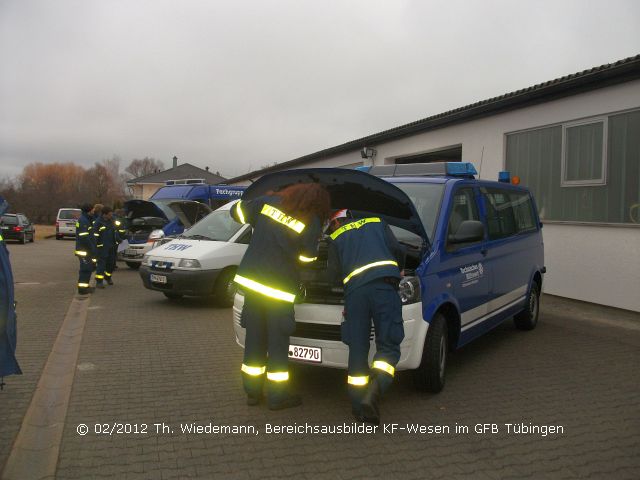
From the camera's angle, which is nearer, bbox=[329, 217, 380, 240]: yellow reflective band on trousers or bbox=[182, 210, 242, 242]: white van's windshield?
bbox=[329, 217, 380, 240]: yellow reflective band on trousers

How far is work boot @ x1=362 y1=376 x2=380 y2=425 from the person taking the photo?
3.98 metres

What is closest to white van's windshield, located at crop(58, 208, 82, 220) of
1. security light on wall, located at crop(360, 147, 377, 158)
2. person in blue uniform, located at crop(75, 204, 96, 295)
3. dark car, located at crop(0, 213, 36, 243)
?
dark car, located at crop(0, 213, 36, 243)

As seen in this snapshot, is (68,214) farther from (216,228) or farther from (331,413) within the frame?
(331,413)

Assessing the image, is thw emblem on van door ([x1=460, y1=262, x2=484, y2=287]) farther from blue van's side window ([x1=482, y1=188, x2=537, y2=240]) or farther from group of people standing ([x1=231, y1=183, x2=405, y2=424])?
group of people standing ([x1=231, y1=183, x2=405, y2=424])

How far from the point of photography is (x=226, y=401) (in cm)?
470

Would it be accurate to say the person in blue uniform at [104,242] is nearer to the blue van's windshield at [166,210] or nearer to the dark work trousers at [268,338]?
the blue van's windshield at [166,210]

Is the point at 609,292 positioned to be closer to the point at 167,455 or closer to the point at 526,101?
the point at 526,101

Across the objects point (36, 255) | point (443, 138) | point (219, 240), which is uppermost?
point (443, 138)

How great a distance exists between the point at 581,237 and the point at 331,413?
7.27 m

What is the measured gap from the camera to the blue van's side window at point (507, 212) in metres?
6.27

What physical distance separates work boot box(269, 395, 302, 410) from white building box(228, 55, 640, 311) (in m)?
6.31

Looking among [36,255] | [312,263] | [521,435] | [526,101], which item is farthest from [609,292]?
[36,255]

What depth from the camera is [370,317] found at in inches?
165

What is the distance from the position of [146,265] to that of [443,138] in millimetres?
7965
